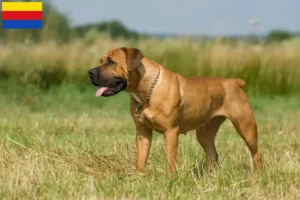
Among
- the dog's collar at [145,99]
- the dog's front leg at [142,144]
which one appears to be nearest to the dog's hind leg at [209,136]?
the dog's front leg at [142,144]

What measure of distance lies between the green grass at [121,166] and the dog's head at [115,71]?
0.77 meters

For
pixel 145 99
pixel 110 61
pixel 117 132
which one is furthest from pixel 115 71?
pixel 117 132

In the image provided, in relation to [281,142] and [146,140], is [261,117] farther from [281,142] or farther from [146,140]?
[146,140]

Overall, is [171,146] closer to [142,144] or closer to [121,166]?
[142,144]

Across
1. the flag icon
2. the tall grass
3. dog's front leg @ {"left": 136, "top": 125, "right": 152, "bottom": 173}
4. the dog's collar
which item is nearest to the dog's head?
the dog's collar

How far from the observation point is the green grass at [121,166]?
6.04m

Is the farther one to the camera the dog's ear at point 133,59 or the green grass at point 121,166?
the dog's ear at point 133,59

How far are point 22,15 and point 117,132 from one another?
1088 cm

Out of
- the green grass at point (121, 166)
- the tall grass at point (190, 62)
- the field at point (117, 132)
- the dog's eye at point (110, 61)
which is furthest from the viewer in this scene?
the tall grass at point (190, 62)

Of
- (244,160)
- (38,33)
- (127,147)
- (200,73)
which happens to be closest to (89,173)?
(127,147)

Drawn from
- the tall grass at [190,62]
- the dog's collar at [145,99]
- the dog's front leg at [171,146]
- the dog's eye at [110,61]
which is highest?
the dog's eye at [110,61]

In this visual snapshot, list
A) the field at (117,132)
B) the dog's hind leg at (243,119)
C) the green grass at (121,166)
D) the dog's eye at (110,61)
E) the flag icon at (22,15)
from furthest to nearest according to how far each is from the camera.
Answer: the flag icon at (22,15), the dog's hind leg at (243,119), the dog's eye at (110,61), the field at (117,132), the green grass at (121,166)

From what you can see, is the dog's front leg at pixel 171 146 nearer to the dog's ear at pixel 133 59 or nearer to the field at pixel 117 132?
the field at pixel 117 132

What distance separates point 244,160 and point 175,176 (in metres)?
1.82
